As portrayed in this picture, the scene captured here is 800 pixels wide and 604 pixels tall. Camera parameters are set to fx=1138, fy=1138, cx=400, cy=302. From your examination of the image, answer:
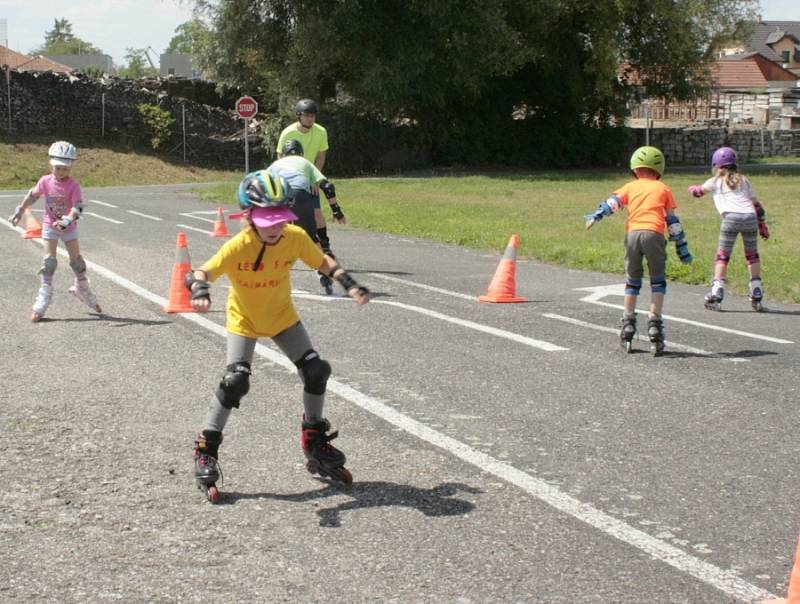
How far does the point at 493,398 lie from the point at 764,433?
5.89ft

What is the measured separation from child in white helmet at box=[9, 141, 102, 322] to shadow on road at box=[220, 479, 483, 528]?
5968 mm

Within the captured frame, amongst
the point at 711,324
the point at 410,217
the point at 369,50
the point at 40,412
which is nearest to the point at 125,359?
the point at 40,412

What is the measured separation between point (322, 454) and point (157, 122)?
44130 mm

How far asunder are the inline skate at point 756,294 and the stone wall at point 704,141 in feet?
133

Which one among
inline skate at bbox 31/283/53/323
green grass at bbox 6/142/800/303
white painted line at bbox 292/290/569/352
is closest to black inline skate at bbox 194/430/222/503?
white painted line at bbox 292/290/569/352

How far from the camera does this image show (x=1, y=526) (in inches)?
205

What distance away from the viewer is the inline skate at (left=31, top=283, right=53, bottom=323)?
11.0m

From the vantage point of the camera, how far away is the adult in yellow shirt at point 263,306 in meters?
5.74

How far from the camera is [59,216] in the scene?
11320mm

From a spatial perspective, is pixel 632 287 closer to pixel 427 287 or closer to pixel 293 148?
pixel 427 287

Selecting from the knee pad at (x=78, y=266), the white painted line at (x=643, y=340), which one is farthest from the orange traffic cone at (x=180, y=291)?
the white painted line at (x=643, y=340)

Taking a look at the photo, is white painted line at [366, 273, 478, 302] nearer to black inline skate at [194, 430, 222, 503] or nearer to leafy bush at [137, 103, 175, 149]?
black inline skate at [194, 430, 222, 503]

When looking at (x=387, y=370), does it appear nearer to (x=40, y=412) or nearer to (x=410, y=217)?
(x=40, y=412)

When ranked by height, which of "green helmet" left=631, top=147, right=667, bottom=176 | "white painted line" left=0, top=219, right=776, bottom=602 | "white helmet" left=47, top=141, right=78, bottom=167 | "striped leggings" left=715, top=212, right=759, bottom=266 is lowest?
"white painted line" left=0, top=219, right=776, bottom=602
